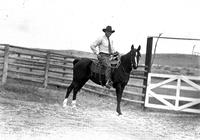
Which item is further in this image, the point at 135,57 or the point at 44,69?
the point at 44,69

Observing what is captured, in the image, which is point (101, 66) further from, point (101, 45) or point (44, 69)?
point (44, 69)

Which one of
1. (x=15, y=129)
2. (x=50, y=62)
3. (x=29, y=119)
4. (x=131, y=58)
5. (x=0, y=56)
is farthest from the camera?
(x=50, y=62)

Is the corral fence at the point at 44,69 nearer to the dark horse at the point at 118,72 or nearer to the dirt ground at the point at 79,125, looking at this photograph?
the dirt ground at the point at 79,125

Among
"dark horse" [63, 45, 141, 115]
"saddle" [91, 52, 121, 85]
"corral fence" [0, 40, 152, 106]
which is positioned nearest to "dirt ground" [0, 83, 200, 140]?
"dark horse" [63, 45, 141, 115]

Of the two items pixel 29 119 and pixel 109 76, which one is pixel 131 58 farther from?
pixel 29 119

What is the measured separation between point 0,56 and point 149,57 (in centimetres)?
605

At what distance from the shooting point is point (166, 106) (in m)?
12.4

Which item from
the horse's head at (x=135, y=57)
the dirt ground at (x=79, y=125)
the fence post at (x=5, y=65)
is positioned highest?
the horse's head at (x=135, y=57)

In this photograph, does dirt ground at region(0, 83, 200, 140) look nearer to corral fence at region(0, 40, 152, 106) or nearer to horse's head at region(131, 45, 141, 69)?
horse's head at region(131, 45, 141, 69)

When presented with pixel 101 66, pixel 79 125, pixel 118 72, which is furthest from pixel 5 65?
pixel 79 125

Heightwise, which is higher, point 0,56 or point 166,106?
point 0,56

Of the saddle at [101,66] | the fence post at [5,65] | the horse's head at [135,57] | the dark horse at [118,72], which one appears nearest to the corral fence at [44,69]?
the fence post at [5,65]

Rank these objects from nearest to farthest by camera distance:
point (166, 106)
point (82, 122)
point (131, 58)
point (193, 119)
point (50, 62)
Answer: point (82, 122) → point (131, 58) → point (193, 119) → point (166, 106) → point (50, 62)

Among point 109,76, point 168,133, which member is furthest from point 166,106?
point 168,133
